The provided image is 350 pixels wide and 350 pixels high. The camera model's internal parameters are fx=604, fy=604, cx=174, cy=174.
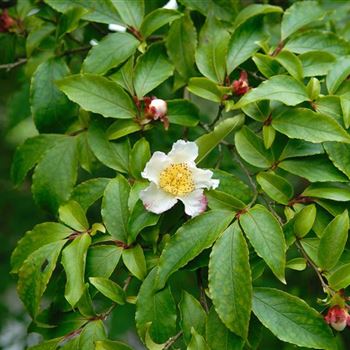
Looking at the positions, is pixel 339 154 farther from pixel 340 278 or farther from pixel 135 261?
pixel 135 261

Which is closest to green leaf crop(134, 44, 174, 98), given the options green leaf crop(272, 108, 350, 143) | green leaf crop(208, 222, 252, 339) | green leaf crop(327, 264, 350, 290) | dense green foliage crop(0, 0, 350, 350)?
dense green foliage crop(0, 0, 350, 350)

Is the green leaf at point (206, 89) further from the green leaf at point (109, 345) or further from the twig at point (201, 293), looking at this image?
the green leaf at point (109, 345)

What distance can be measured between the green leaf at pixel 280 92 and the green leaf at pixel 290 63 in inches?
1.9

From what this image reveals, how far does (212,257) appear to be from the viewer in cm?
80

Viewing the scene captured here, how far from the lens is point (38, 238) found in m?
0.93

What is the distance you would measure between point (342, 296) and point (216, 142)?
0.29 m

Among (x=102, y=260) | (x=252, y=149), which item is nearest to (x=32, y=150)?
(x=102, y=260)

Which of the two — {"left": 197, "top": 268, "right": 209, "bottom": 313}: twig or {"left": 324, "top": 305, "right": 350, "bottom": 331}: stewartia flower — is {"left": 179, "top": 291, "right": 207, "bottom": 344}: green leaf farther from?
{"left": 324, "top": 305, "right": 350, "bottom": 331}: stewartia flower

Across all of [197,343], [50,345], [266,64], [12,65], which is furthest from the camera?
[12,65]

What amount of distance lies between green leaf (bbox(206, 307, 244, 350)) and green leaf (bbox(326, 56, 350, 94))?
411 millimetres

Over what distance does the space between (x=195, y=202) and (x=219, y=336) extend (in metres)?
0.19

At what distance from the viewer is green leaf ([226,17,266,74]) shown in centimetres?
100

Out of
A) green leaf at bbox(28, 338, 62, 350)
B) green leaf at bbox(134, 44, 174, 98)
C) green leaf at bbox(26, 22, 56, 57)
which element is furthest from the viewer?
green leaf at bbox(26, 22, 56, 57)

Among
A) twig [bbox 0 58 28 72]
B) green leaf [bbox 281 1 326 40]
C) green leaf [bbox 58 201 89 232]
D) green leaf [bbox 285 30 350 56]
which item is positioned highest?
green leaf [bbox 281 1 326 40]
